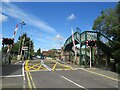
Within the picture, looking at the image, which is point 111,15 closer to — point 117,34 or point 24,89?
point 117,34

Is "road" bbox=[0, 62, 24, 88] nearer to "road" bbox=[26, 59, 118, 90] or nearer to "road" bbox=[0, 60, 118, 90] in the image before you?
"road" bbox=[0, 60, 118, 90]

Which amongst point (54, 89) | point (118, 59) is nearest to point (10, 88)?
point (54, 89)

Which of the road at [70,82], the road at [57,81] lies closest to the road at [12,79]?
the road at [57,81]

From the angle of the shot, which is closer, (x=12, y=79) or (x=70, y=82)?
(x=70, y=82)

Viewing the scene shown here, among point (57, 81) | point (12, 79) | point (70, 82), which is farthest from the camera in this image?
point (12, 79)

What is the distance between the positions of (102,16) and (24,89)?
115 ft

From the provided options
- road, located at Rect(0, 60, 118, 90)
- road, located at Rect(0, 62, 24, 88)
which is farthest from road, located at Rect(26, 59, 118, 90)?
road, located at Rect(0, 62, 24, 88)

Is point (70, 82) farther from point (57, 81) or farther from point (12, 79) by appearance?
point (12, 79)

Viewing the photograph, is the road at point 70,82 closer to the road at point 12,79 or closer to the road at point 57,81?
the road at point 57,81

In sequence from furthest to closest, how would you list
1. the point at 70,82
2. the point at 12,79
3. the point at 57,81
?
the point at 12,79, the point at 57,81, the point at 70,82

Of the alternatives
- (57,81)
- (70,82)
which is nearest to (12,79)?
(57,81)

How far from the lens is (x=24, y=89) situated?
44.8ft

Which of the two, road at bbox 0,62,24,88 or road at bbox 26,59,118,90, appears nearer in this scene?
road at bbox 0,62,24,88

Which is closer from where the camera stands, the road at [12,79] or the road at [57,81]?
the road at [12,79]
